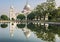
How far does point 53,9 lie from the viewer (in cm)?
5144

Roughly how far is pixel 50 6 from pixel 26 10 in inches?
2516

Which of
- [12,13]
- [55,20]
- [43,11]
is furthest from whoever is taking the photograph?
[12,13]

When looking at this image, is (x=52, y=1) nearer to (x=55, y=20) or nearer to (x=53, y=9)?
(x=53, y=9)

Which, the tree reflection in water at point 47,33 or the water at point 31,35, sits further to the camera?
the tree reflection in water at point 47,33

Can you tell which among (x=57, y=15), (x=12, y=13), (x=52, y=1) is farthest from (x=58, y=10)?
(x=12, y=13)

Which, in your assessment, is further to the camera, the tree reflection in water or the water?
the tree reflection in water

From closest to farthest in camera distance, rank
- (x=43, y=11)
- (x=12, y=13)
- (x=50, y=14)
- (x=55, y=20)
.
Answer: (x=55, y=20)
(x=50, y=14)
(x=43, y=11)
(x=12, y=13)

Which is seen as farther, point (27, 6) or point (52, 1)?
point (27, 6)

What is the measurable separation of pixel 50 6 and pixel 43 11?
12.2 feet

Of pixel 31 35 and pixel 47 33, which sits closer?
pixel 31 35

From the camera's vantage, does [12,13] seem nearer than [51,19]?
No

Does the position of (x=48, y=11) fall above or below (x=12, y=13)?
above

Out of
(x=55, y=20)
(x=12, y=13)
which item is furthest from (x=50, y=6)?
(x=12, y=13)

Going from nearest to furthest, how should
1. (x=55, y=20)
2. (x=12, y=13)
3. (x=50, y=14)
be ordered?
(x=55, y=20), (x=50, y=14), (x=12, y=13)
